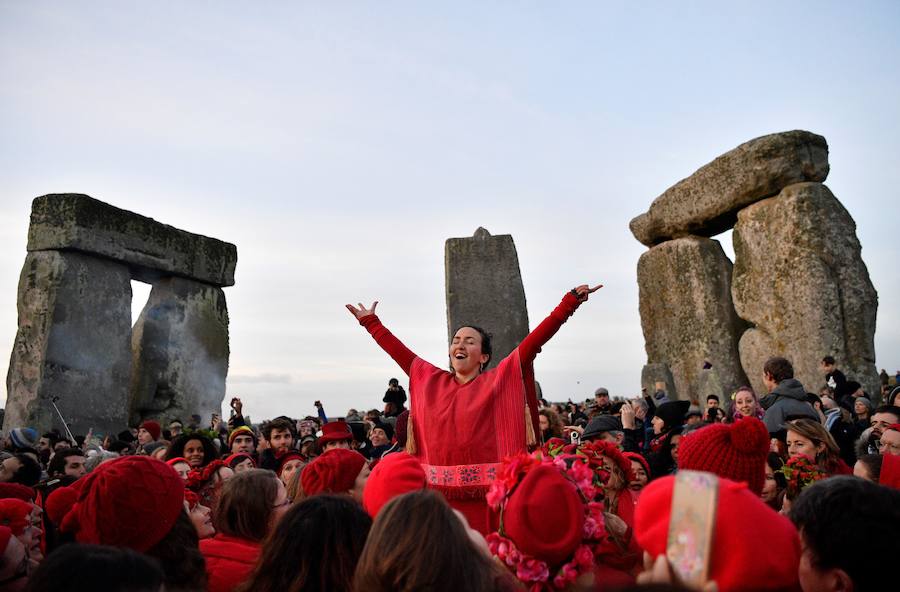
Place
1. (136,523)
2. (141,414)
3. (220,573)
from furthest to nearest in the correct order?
(141,414), (220,573), (136,523)

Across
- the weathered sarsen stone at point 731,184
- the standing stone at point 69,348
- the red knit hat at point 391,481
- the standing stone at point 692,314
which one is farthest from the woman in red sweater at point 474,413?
the standing stone at point 692,314

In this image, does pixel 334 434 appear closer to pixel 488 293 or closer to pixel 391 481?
pixel 488 293

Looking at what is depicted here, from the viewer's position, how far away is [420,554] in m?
1.50

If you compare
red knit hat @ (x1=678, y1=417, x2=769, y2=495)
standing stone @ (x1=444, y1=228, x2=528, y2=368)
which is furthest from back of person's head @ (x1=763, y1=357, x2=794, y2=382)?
standing stone @ (x1=444, y1=228, x2=528, y2=368)

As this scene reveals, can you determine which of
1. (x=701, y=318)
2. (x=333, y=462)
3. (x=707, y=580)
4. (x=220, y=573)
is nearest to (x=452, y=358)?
(x=333, y=462)

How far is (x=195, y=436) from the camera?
4.74 metres

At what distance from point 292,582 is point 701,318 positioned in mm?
11426

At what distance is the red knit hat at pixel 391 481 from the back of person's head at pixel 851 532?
0.98 meters

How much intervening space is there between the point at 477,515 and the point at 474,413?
0.45 metres

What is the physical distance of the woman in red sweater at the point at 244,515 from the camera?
8.12 feet

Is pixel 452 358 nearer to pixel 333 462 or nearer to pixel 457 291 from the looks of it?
pixel 333 462

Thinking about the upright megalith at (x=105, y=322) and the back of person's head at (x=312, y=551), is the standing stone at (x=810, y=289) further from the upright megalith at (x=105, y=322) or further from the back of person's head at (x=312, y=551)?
the back of person's head at (x=312, y=551)

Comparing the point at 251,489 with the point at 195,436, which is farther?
the point at 195,436

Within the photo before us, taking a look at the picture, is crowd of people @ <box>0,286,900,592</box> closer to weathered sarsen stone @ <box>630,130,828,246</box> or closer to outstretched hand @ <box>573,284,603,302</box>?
outstretched hand @ <box>573,284,603,302</box>
